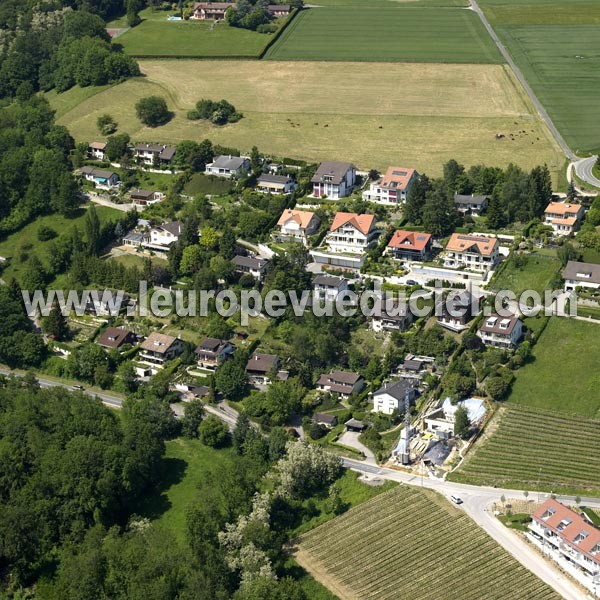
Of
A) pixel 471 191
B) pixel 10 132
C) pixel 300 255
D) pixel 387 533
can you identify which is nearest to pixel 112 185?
pixel 10 132

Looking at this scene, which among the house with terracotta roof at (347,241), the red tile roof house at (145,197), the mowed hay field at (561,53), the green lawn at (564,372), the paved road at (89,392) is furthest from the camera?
the mowed hay field at (561,53)

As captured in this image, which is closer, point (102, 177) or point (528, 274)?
point (528, 274)

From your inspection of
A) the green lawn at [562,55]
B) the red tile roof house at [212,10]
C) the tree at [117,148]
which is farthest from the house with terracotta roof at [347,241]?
the red tile roof house at [212,10]

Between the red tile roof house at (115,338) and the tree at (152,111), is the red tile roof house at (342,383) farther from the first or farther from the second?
the tree at (152,111)

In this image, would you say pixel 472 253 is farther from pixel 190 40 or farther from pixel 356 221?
pixel 190 40

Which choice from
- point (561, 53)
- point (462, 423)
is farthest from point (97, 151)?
point (462, 423)

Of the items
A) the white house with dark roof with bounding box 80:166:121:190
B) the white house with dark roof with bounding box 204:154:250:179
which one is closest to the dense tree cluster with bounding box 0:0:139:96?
the white house with dark roof with bounding box 80:166:121:190

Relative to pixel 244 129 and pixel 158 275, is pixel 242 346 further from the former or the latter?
pixel 244 129
